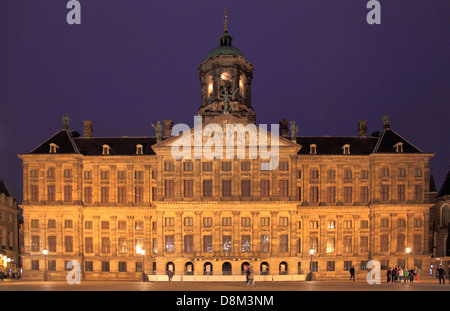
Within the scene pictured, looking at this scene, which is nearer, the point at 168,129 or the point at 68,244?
the point at 68,244

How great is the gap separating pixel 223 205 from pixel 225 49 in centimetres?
2326

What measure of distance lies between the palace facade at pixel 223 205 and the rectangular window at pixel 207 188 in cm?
12

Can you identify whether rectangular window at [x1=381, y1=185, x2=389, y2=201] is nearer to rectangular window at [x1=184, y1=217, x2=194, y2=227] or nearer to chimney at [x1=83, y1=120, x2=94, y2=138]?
rectangular window at [x1=184, y1=217, x2=194, y2=227]

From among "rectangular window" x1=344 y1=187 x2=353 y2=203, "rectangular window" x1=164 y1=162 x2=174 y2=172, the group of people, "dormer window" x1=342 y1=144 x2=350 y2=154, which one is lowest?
the group of people

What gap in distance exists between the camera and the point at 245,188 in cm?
7250

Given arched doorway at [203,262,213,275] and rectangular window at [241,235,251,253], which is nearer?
arched doorway at [203,262,213,275]

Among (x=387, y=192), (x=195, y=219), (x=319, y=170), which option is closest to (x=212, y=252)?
(x=195, y=219)

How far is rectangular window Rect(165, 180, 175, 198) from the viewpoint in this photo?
72.6m

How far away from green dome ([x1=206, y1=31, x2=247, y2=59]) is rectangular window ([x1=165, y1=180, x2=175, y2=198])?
20.2 meters

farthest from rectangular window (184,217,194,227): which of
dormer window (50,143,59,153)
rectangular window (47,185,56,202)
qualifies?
dormer window (50,143,59,153)

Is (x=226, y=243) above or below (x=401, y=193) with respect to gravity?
below

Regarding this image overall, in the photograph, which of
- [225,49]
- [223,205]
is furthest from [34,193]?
[225,49]

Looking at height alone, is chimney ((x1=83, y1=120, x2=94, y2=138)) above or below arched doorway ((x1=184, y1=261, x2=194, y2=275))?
above

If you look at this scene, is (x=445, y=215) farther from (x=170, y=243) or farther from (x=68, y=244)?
(x=68, y=244)
